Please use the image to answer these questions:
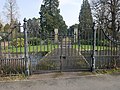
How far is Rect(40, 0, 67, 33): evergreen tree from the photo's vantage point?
49062 millimetres

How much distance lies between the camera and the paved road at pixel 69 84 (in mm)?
6191

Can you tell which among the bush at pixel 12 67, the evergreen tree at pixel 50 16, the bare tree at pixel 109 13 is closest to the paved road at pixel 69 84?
the bush at pixel 12 67

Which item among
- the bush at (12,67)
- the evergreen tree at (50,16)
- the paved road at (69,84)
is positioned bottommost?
the paved road at (69,84)

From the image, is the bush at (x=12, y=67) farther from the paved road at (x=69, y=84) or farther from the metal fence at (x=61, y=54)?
the paved road at (x=69, y=84)

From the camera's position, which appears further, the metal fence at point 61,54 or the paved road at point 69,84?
the metal fence at point 61,54

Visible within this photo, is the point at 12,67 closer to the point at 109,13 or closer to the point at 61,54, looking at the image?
the point at 61,54

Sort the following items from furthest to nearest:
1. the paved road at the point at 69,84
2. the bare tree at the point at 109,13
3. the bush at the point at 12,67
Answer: the bare tree at the point at 109,13 → the bush at the point at 12,67 → the paved road at the point at 69,84

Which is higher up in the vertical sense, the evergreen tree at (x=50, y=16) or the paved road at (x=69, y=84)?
the evergreen tree at (x=50, y=16)

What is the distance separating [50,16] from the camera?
163ft

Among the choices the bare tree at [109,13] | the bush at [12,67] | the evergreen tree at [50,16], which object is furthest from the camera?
the evergreen tree at [50,16]

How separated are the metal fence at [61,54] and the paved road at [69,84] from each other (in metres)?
0.89

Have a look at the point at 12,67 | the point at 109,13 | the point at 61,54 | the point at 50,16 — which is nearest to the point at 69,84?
the point at 61,54

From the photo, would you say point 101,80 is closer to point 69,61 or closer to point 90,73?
point 90,73

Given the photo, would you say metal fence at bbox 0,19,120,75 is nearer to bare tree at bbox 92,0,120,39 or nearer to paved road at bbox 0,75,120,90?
paved road at bbox 0,75,120,90
